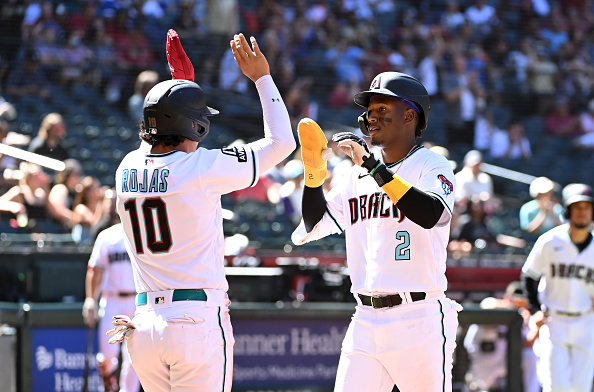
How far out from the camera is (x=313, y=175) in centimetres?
414

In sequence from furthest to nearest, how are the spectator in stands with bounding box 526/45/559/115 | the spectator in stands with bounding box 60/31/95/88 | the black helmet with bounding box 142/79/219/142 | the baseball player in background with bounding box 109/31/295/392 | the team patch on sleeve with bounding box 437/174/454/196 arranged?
the spectator in stands with bounding box 526/45/559/115, the spectator in stands with bounding box 60/31/95/88, the team patch on sleeve with bounding box 437/174/454/196, the black helmet with bounding box 142/79/219/142, the baseball player in background with bounding box 109/31/295/392

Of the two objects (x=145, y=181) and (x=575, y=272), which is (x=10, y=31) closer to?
(x=575, y=272)

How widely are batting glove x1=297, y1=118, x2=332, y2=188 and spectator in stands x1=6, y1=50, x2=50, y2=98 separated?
901 centimetres

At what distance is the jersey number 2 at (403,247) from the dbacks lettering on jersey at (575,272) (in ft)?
10.9

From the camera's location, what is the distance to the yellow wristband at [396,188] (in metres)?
3.68

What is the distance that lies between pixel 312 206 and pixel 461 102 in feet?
35.7

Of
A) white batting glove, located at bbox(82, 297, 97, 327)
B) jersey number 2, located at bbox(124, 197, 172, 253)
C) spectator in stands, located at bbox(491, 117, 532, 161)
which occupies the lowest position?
white batting glove, located at bbox(82, 297, 97, 327)

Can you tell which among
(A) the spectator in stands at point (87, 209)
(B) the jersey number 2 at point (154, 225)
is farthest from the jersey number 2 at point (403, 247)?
(A) the spectator in stands at point (87, 209)

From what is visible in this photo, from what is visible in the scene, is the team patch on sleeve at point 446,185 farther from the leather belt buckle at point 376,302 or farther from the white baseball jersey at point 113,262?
the white baseball jersey at point 113,262

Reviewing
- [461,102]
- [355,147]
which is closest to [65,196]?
[355,147]

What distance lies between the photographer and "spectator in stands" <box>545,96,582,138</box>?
51.1 feet

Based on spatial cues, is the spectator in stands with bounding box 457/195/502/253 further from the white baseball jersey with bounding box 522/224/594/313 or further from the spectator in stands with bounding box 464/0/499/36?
the spectator in stands with bounding box 464/0/499/36

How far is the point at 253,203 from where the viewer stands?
11.3 meters

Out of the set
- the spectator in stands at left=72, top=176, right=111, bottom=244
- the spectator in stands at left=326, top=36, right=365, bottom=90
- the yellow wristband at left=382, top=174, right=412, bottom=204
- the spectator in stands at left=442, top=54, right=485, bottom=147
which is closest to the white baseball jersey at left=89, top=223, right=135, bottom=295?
the spectator in stands at left=72, top=176, right=111, bottom=244
